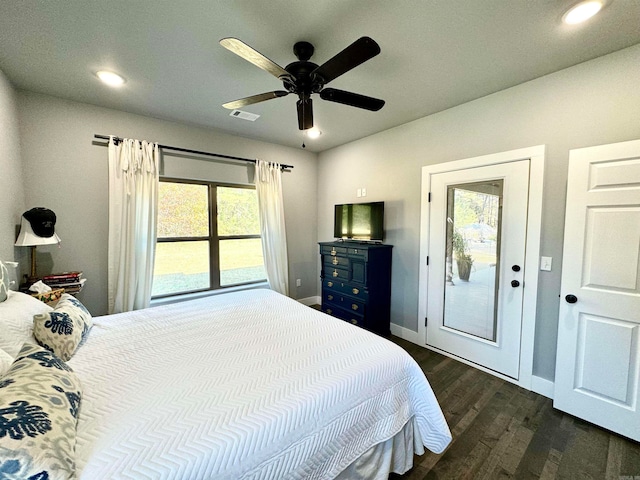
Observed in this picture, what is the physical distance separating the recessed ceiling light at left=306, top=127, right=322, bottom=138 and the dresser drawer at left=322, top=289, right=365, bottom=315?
2114mm

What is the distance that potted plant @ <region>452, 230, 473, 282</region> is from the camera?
2621 mm

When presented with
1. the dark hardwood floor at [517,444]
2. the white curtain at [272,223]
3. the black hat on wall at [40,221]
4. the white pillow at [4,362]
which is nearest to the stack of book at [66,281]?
the black hat on wall at [40,221]

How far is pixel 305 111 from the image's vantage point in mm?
1862

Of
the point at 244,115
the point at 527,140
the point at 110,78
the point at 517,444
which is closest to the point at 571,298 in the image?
the point at 517,444

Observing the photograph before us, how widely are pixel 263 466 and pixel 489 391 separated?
215cm

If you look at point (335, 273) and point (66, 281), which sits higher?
point (66, 281)

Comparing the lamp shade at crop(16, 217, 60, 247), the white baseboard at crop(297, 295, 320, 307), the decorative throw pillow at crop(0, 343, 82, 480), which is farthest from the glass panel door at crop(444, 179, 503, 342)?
the lamp shade at crop(16, 217, 60, 247)

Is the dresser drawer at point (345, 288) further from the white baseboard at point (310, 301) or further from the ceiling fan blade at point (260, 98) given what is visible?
the ceiling fan blade at point (260, 98)

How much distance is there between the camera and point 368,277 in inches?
120

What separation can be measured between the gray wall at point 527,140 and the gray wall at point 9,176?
3.46 m

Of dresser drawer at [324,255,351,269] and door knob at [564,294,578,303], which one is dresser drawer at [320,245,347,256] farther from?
door knob at [564,294,578,303]

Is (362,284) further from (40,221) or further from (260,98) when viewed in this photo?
(40,221)

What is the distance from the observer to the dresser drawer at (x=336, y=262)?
328 cm

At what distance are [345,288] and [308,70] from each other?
2.43 metres
